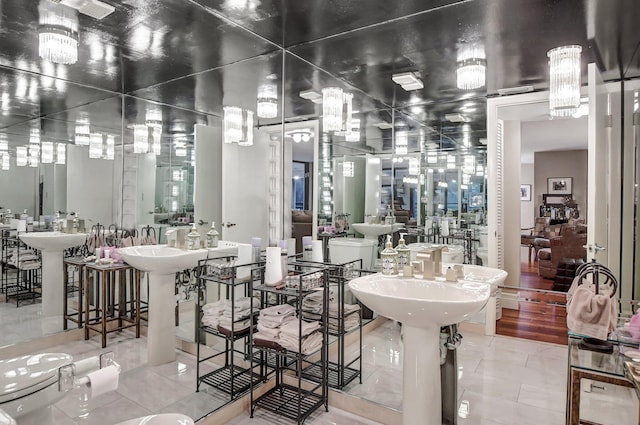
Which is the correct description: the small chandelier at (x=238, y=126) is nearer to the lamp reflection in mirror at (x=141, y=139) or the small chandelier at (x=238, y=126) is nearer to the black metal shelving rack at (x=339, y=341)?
the lamp reflection in mirror at (x=141, y=139)

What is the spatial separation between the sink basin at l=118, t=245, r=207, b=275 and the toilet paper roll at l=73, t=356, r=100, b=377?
1456mm

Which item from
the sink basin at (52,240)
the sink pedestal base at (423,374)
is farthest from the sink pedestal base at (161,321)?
the sink pedestal base at (423,374)

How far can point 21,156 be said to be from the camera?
2.64 meters

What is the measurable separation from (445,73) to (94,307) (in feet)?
11.5

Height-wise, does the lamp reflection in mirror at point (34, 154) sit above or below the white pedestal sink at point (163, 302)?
above

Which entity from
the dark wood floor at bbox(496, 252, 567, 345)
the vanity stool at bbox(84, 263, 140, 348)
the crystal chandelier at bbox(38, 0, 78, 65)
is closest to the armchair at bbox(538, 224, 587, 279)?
the dark wood floor at bbox(496, 252, 567, 345)

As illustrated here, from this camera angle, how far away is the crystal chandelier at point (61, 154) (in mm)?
2801

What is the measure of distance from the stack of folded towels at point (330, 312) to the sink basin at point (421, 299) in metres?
0.53

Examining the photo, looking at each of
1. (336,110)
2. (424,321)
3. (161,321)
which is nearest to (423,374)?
(424,321)

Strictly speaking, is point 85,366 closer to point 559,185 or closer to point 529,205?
point 559,185

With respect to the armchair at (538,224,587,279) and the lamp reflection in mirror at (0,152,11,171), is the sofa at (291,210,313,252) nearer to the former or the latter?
the lamp reflection in mirror at (0,152,11,171)

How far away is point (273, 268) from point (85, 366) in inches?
51.7

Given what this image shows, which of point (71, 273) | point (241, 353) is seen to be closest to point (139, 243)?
point (71, 273)

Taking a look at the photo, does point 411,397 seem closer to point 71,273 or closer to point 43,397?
point 43,397
